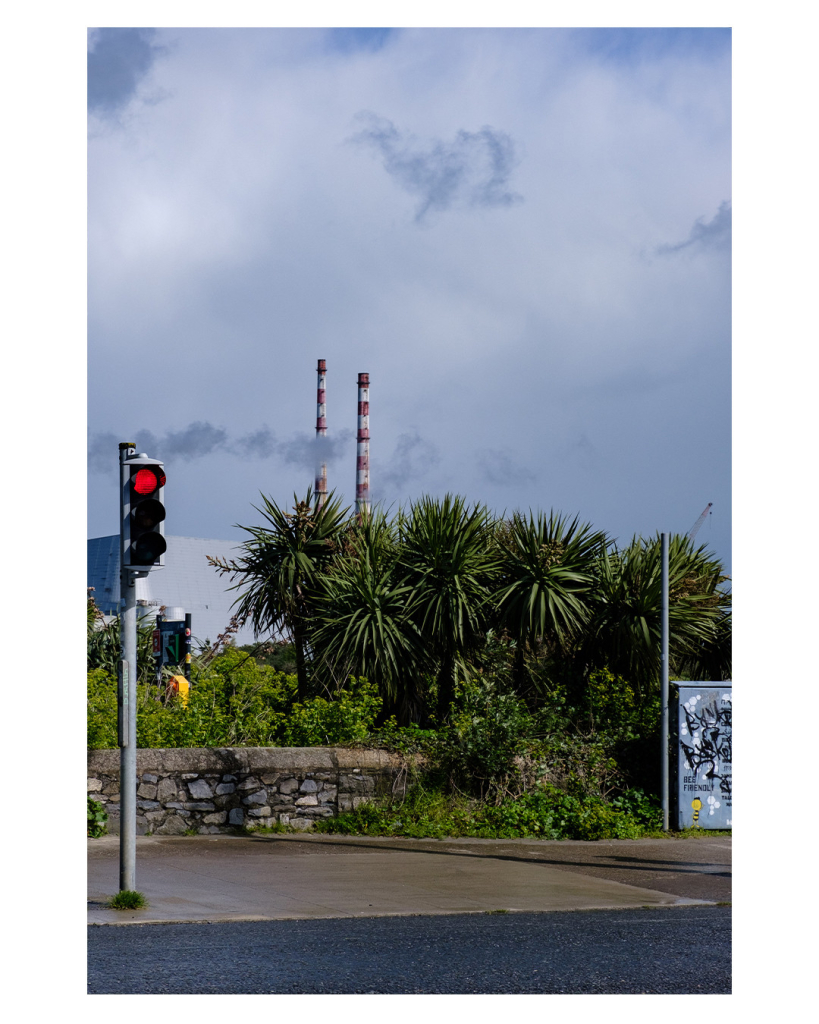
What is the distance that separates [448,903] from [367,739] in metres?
4.66

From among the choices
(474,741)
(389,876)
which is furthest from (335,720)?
(389,876)

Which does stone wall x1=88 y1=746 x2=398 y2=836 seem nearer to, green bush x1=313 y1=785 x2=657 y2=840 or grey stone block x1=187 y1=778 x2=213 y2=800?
grey stone block x1=187 y1=778 x2=213 y2=800

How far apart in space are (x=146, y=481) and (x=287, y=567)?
20.9 ft

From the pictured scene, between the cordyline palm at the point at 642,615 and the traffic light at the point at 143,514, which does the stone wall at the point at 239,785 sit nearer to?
the cordyline palm at the point at 642,615

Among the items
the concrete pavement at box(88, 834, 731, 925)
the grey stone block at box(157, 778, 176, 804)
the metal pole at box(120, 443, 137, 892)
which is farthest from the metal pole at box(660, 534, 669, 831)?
the metal pole at box(120, 443, 137, 892)

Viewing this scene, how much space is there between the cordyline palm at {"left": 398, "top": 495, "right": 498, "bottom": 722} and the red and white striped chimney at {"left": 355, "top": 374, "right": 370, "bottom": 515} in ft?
99.2

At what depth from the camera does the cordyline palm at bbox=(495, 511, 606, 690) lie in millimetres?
14422

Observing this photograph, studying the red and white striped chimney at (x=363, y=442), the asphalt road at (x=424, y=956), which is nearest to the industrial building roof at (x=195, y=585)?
the red and white striped chimney at (x=363, y=442)

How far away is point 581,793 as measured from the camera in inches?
542

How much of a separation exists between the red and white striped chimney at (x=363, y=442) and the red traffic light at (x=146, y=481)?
36.5 metres

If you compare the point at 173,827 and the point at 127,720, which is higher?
the point at 127,720

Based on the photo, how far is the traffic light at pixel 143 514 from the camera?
28.3 ft

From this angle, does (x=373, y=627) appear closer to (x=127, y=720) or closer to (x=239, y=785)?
(x=239, y=785)

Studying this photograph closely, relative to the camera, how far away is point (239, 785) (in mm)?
12742
